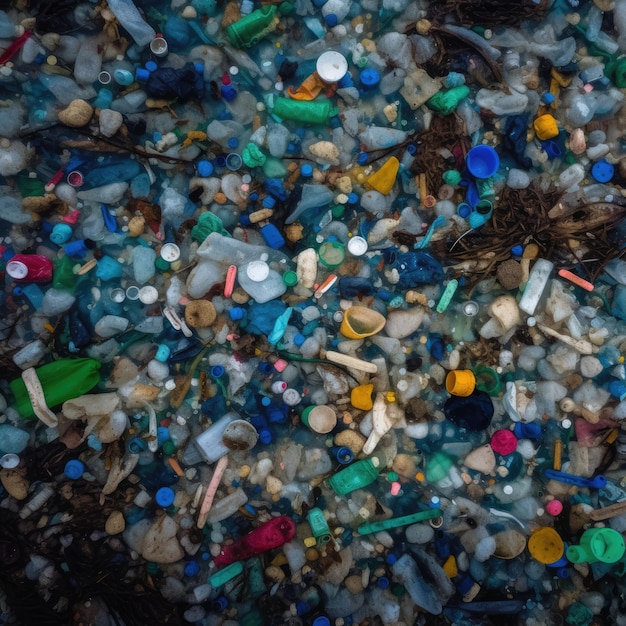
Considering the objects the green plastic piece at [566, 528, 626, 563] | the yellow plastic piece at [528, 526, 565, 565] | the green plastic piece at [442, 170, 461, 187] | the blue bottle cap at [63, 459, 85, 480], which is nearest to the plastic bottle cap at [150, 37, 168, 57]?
the green plastic piece at [442, 170, 461, 187]

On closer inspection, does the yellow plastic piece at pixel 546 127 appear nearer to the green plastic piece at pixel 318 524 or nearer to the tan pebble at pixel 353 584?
the green plastic piece at pixel 318 524

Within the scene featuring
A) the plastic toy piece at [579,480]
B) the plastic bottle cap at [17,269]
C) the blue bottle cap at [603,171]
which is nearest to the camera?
the plastic bottle cap at [17,269]

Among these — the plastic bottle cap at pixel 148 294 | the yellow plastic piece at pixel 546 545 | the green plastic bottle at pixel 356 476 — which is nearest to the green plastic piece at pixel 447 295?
the green plastic bottle at pixel 356 476

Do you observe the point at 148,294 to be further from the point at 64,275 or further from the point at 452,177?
the point at 452,177

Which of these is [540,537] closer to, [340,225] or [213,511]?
[213,511]

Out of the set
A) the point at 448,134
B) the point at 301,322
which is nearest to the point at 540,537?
the point at 301,322

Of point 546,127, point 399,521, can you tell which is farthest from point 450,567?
point 546,127

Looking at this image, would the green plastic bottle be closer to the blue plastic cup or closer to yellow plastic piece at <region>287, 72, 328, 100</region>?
the blue plastic cup
